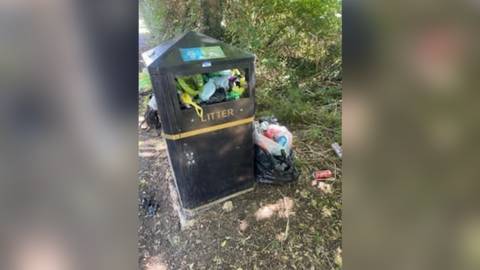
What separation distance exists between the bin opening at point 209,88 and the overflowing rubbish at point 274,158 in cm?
58

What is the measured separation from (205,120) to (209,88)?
0.81 feet

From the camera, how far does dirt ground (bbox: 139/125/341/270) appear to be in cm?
191

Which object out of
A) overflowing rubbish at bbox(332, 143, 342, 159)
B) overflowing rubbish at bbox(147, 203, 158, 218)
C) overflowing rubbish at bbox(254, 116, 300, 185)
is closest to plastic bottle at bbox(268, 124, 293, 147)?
overflowing rubbish at bbox(254, 116, 300, 185)

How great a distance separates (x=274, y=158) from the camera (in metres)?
2.46

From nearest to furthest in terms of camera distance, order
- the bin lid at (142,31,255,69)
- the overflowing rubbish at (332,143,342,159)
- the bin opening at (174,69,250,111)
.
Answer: the bin lid at (142,31,255,69)
the bin opening at (174,69,250,111)
the overflowing rubbish at (332,143,342,159)

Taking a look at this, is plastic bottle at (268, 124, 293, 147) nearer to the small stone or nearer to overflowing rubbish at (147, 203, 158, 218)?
the small stone

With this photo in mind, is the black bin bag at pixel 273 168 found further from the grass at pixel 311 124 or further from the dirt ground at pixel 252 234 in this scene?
the grass at pixel 311 124

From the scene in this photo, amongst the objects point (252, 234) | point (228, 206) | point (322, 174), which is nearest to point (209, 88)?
point (228, 206)

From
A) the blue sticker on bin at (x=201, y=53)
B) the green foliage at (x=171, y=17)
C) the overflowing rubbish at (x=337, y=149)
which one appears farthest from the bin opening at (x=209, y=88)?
the green foliage at (x=171, y=17)

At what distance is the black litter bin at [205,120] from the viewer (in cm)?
177

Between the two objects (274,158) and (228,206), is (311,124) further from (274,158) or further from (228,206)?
(228,206)
